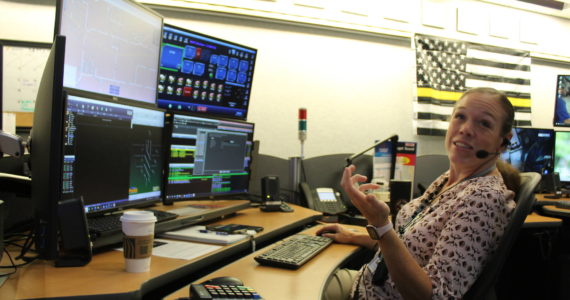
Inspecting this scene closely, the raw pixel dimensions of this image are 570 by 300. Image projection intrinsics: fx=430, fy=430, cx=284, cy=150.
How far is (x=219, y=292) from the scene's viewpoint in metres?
0.90

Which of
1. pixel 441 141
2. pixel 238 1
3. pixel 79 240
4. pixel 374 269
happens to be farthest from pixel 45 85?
pixel 441 141

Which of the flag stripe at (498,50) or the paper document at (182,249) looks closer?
the paper document at (182,249)

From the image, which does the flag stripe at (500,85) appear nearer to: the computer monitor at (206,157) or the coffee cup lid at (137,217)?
the computer monitor at (206,157)

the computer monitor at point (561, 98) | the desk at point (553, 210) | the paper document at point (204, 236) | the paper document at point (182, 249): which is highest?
the computer monitor at point (561, 98)

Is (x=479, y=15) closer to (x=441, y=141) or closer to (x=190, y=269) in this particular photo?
(x=441, y=141)

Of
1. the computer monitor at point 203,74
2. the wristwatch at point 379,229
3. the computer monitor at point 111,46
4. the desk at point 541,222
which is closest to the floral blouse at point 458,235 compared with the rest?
the wristwatch at point 379,229

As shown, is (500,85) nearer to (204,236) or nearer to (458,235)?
(458,235)

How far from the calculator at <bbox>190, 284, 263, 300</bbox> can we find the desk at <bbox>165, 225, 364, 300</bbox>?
0.11 meters

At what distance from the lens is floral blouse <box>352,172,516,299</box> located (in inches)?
44.5

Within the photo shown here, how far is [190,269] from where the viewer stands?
1162 mm

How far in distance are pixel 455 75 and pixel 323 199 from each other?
1.85 metres

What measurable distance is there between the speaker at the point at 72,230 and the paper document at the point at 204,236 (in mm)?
398

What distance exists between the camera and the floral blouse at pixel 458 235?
3.71 feet

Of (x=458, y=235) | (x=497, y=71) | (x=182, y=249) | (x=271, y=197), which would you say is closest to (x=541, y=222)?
(x=271, y=197)
